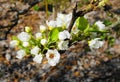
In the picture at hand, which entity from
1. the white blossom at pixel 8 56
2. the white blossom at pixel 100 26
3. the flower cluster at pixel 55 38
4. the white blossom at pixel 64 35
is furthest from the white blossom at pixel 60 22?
the white blossom at pixel 8 56

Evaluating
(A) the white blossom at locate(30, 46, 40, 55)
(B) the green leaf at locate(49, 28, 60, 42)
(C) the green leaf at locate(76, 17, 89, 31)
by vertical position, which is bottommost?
(A) the white blossom at locate(30, 46, 40, 55)

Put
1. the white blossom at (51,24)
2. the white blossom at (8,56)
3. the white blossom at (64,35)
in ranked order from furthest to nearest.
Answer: the white blossom at (8,56), the white blossom at (51,24), the white blossom at (64,35)

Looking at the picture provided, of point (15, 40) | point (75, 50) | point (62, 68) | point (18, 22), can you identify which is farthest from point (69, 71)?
point (15, 40)

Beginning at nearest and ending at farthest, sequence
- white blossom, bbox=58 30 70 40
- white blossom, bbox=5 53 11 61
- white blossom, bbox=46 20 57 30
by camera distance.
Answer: white blossom, bbox=58 30 70 40, white blossom, bbox=46 20 57 30, white blossom, bbox=5 53 11 61

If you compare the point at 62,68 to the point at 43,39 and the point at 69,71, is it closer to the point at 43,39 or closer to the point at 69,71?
the point at 69,71

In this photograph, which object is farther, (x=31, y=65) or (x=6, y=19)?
(x=6, y=19)

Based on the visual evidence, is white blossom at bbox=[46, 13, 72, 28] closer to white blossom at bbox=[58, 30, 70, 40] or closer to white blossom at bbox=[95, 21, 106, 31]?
white blossom at bbox=[58, 30, 70, 40]

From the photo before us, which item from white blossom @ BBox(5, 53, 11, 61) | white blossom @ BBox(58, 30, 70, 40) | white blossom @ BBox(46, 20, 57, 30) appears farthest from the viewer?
white blossom @ BBox(5, 53, 11, 61)

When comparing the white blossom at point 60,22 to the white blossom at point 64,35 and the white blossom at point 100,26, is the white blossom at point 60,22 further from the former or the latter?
the white blossom at point 100,26

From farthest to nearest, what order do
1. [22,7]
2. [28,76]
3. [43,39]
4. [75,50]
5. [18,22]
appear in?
[22,7] → [18,22] → [75,50] → [28,76] → [43,39]

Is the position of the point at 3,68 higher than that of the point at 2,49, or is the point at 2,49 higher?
the point at 2,49

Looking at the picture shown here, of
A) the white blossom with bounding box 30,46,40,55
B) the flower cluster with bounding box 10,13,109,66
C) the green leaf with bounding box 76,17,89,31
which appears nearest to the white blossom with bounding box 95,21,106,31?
the flower cluster with bounding box 10,13,109,66
